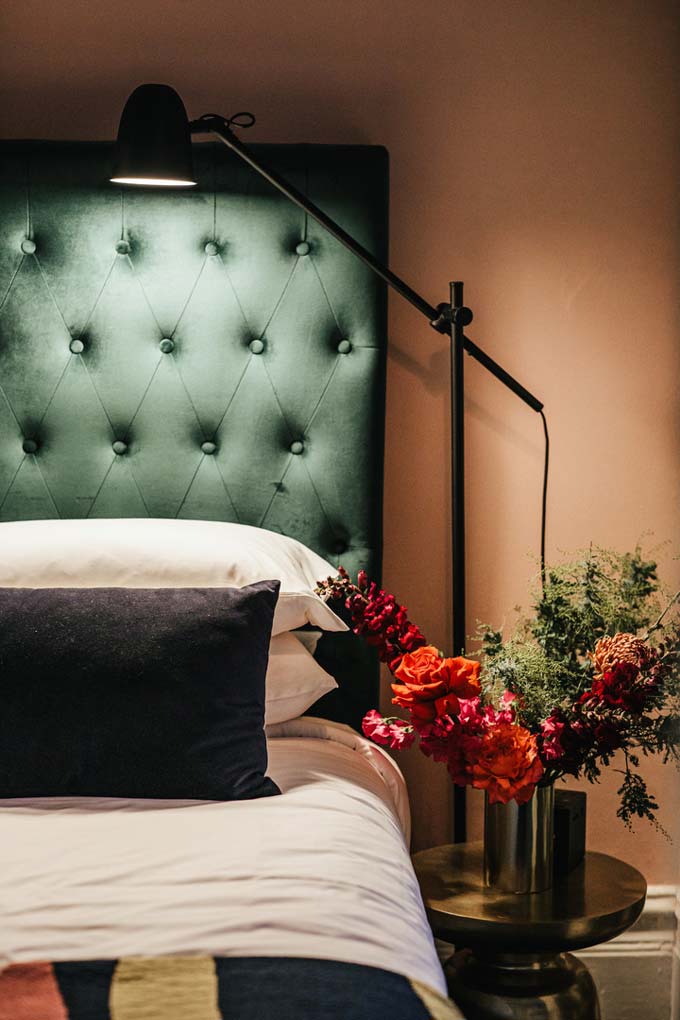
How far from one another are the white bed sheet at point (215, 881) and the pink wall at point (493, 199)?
87 centimetres

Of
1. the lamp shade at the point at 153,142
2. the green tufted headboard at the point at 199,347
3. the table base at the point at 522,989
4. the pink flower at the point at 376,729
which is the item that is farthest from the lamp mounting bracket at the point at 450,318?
the table base at the point at 522,989

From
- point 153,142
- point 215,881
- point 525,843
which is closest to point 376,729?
point 525,843

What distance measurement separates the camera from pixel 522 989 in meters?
1.62

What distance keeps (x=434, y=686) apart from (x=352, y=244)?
823 mm

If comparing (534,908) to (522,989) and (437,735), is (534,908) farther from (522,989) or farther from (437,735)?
(437,735)

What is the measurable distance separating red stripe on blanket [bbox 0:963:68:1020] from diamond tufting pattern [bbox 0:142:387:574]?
1.18 meters

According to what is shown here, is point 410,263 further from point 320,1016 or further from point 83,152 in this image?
point 320,1016

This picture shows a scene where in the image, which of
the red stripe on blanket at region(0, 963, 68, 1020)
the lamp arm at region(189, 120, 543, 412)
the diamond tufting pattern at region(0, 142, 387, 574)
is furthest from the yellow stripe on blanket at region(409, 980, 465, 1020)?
the lamp arm at region(189, 120, 543, 412)

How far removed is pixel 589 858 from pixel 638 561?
1.80ft

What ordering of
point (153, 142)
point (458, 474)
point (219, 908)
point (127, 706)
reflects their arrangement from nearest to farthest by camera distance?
point (219, 908) → point (127, 706) → point (153, 142) → point (458, 474)

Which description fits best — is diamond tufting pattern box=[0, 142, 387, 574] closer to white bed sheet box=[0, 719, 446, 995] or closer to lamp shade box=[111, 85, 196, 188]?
lamp shade box=[111, 85, 196, 188]

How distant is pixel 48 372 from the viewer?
2061 millimetres

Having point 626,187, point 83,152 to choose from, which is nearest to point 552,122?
point 626,187

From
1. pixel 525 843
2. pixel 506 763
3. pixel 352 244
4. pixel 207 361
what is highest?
pixel 352 244
